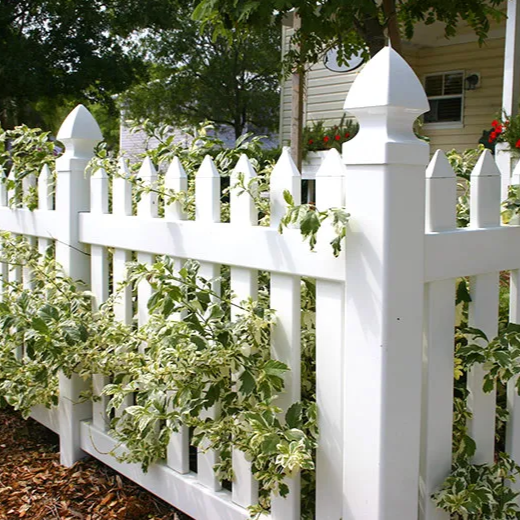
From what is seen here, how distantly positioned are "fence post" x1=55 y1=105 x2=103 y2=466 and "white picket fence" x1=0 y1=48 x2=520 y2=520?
648 mm

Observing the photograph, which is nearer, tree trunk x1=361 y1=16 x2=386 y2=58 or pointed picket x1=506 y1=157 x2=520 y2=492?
pointed picket x1=506 y1=157 x2=520 y2=492

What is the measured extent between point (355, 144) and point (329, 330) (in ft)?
1.63

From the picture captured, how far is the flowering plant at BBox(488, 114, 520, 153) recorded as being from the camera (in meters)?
7.05

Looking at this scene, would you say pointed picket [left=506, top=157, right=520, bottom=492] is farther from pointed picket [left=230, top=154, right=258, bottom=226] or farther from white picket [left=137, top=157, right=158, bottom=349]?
white picket [left=137, top=157, right=158, bottom=349]

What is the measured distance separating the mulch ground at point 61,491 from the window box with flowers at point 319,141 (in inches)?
293

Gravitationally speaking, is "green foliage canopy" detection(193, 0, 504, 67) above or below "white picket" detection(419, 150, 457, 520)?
above

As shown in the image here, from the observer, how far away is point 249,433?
188 centimetres

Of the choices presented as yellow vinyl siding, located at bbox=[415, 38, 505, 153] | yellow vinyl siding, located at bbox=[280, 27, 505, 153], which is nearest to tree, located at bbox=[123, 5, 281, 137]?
yellow vinyl siding, located at bbox=[280, 27, 505, 153]

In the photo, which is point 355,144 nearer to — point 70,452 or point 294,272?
point 294,272

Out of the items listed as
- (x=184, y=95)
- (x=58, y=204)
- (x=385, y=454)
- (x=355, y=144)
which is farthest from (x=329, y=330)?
(x=184, y=95)

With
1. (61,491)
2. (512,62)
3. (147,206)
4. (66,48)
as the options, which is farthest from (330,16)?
(66,48)

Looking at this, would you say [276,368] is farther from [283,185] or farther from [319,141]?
[319,141]

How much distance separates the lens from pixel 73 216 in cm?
276

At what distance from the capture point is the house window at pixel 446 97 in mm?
10758
